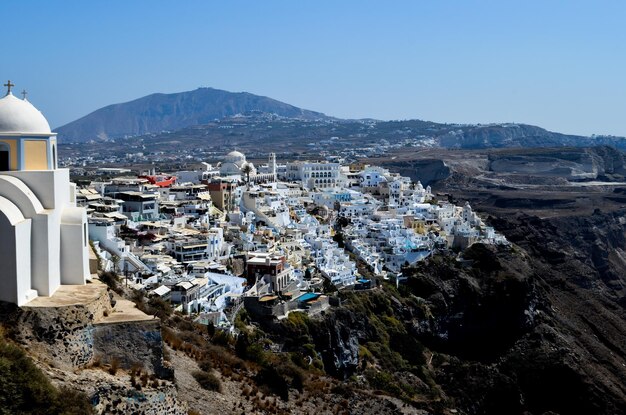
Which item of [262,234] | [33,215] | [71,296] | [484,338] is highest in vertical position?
[33,215]

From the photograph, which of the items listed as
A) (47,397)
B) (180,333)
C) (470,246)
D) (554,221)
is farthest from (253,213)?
(554,221)

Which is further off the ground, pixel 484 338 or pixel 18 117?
pixel 18 117

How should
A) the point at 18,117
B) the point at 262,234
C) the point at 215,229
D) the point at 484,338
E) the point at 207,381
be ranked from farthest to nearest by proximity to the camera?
the point at 484,338
the point at 262,234
the point at 215,229
the point at 207,381
the point at 18,117

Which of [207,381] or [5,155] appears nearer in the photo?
[5,155]

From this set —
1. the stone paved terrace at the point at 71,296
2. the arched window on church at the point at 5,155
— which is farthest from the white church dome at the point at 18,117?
the stone paved terrace at the point at 71,296

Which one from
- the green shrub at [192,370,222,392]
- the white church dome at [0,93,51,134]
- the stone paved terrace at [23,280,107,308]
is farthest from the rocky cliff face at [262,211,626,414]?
the white church dome at [0,93,51,134]

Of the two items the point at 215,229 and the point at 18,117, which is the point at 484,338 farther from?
the point at 18,117

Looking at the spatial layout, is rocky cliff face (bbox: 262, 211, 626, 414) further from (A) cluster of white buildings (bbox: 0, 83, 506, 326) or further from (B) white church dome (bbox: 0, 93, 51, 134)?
(B) white church dome (bbox: 0, 93, 51, 134)

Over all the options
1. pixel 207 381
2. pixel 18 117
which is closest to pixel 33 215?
pixel 18 117

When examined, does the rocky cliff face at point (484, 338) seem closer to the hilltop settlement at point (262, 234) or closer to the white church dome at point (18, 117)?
the hilltop settlement at point (262, 234)
